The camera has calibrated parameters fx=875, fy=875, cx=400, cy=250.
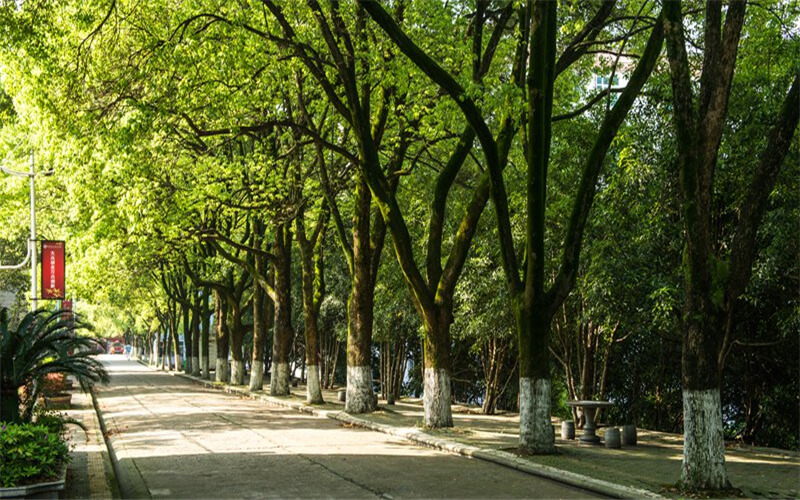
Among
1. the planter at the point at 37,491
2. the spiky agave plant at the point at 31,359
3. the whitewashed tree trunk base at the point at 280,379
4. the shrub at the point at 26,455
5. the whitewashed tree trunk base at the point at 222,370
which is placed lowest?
the whitewashed tree trunk base at the point at 222,370

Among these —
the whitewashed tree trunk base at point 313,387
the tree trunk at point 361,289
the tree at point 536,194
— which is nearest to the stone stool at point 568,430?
the tree at point 536,194

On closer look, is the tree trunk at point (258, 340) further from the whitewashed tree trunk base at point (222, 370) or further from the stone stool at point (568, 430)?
the stone stool at point (568, 430)

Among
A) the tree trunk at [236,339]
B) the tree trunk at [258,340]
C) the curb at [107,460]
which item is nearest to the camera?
the curb at [107,460]

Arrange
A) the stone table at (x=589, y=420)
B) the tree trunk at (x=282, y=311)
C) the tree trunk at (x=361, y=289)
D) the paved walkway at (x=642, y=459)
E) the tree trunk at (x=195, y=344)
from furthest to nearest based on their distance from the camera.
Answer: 1. the tree trunk at (x=195, y=344)
2. the tree trunk at (x=282, y=311)
3. the tree trunk at (x=361, y=289)
4. the stone table at (x=589, y=420)
5. the paved walkway at (x=642, y=459)

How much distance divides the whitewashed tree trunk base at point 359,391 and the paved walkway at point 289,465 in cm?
201

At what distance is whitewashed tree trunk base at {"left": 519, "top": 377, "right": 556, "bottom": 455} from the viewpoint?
15.9 metres

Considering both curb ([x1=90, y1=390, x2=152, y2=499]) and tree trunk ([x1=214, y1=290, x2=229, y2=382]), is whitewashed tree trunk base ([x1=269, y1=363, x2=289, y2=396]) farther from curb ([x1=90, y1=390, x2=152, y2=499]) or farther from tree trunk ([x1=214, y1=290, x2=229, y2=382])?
curb ([x1=90, y1=390, x2=152, y2=499])

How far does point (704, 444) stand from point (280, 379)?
23.8m

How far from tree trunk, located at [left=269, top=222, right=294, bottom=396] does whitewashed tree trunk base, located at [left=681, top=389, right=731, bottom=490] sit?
69.3 feet

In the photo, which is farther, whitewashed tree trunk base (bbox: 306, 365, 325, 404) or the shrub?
whitewashed tree trunk base (bbox: 306, 365, 325, 404)

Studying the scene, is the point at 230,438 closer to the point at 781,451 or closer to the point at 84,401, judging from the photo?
the point at 781,451

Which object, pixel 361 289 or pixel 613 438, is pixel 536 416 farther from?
pixel 361 289

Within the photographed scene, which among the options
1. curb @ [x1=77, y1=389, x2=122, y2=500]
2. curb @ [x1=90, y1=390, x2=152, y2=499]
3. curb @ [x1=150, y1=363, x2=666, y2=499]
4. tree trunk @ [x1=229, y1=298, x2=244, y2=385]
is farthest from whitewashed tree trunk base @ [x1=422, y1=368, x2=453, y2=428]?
tree trunk @ [x1=229, y1=298, x2=244, y2=385]

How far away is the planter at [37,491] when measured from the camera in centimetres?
960
